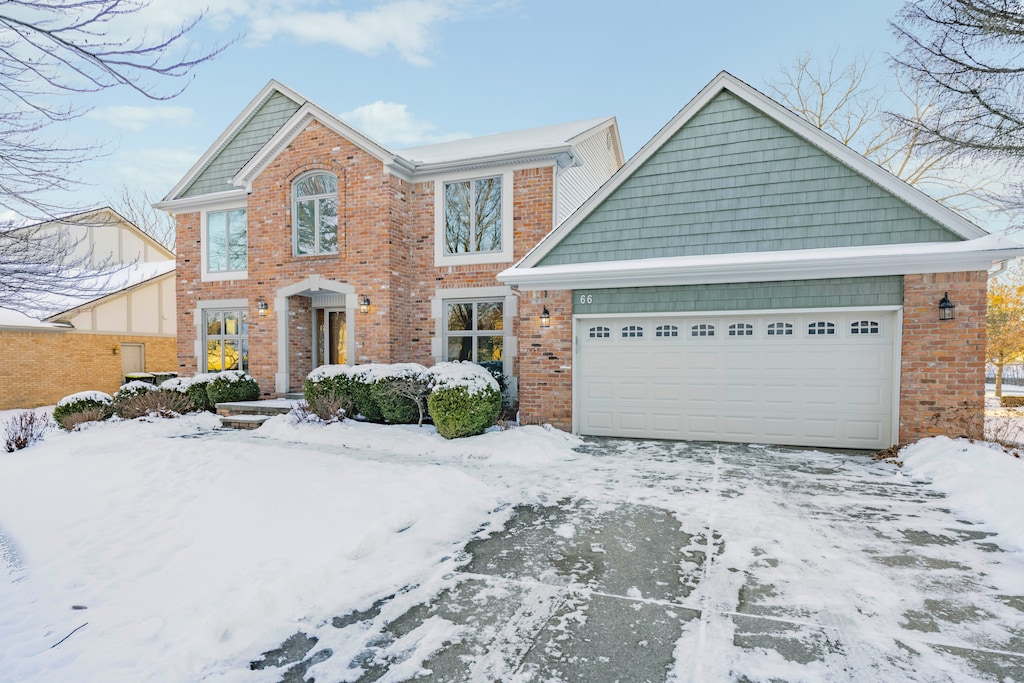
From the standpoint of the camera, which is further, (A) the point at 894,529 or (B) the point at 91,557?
(A) the point at 894,529

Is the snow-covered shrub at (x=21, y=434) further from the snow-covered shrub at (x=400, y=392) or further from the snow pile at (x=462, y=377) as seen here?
the snow pile at (x=462, y=377)

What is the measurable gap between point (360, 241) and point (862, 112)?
895 inches

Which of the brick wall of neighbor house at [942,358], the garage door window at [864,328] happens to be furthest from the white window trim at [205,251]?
the brick wall of neighbor house at [942,358]

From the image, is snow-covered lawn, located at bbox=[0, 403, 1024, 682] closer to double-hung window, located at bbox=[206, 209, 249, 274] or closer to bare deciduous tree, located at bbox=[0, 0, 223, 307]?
bare deciduous tree, located at bbox=[0, 0, 223, 307]

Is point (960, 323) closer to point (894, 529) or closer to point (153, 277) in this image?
point (894, 529)

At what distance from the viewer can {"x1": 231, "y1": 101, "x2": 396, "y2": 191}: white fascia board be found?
12.5 metres

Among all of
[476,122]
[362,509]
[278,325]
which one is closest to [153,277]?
[278,325]

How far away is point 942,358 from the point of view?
8008 mm

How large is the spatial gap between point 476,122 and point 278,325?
159 feet

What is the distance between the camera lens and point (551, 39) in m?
22.3

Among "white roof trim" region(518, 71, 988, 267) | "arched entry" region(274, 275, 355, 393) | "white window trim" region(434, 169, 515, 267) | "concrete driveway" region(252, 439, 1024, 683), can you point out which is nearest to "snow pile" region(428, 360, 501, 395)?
"white roof trim" region(518, 71, 988, 267)

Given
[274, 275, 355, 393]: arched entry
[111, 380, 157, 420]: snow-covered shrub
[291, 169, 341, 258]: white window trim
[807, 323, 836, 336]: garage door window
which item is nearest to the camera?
[807, 323, 836, 336]: garage door window

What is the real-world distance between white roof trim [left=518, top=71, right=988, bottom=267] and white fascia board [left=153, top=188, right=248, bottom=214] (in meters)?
9.51

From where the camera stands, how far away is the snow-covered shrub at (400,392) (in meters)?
10.4
